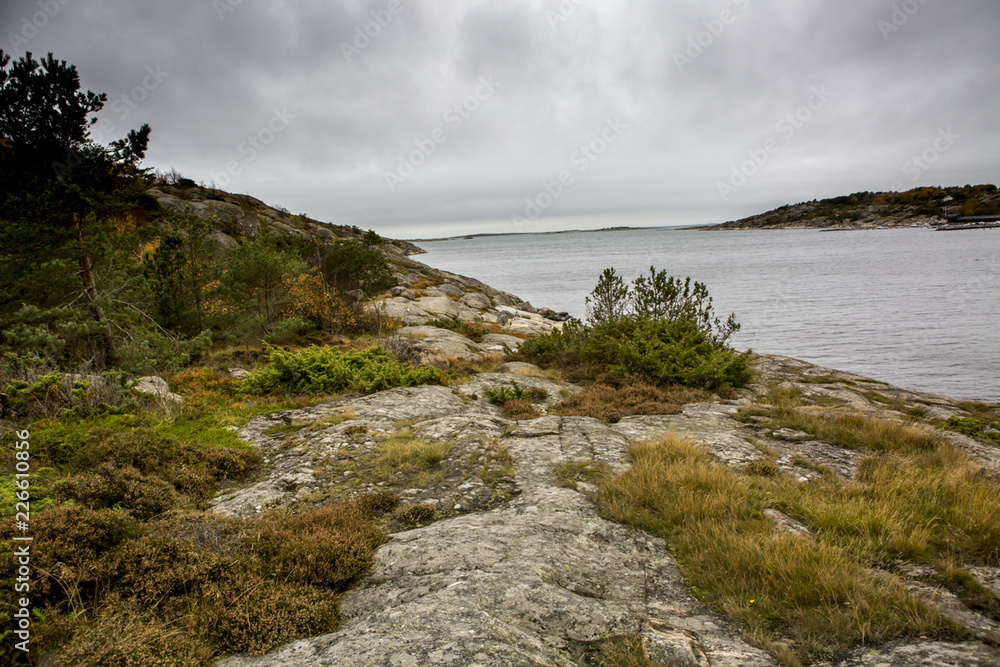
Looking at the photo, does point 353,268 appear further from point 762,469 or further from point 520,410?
point 762,469

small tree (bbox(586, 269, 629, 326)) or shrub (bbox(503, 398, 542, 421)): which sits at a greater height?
small tree (bbox(586, 269, 629, 326))

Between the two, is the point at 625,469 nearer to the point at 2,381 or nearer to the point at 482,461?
→ the point at 482,461

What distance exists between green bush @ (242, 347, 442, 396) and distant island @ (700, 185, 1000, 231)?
137367 mm

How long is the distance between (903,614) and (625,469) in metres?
3.49

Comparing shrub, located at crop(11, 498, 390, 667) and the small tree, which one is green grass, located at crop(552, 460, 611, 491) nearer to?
shrub, located at crop(11, 498, 390, 667)

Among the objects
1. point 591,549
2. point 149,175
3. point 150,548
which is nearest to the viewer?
point 150,548

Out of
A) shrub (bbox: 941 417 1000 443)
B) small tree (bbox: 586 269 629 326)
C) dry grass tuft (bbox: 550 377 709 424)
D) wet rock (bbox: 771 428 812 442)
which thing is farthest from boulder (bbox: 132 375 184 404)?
shrub (bbox: 941 417 1000 443)

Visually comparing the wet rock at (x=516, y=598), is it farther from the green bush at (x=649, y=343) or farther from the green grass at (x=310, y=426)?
the green bush at (x=649, y=343)

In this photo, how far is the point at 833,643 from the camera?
335cm

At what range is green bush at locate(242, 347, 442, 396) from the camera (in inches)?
435

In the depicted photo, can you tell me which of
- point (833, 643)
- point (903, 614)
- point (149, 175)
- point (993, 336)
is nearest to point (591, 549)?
point (833, 643)

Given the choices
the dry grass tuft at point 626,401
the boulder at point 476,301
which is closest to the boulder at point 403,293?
the boulder at point 476,301

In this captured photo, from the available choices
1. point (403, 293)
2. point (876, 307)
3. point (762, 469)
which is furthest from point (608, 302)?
point (876, 307)

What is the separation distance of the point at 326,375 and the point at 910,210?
164594 millimetres
